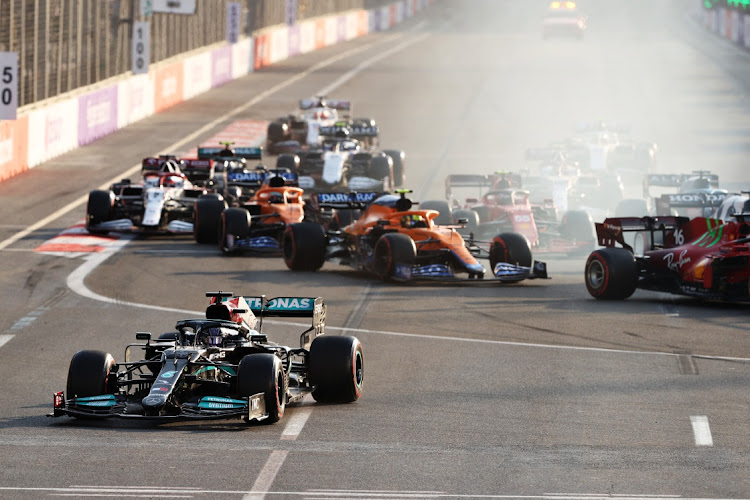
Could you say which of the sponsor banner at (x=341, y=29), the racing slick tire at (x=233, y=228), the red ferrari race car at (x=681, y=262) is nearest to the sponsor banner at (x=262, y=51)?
the sponsor banner at (x=341, y=29)

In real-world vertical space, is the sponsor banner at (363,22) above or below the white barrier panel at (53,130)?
above

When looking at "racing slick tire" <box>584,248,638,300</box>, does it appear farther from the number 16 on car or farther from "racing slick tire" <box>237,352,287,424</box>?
the number 16 on car

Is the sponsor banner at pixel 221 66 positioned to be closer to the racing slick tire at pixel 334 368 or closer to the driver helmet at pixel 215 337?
the racing slick tire at pixel 334 368

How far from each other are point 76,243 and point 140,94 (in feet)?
77.6

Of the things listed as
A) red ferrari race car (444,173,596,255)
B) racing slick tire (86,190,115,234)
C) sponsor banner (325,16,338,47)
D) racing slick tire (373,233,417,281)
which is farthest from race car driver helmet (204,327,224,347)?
sponsor banner (325,16,338,47)

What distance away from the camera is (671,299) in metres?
24.7

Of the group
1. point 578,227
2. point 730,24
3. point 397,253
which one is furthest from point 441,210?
point 730,24

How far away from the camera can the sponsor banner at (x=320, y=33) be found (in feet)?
280

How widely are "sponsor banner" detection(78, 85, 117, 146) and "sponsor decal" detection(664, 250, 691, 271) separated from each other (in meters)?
25.4

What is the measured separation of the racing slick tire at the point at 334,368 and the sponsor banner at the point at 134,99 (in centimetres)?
3588

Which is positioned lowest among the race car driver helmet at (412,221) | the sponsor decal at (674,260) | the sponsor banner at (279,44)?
the sponsor decal at (674,260)

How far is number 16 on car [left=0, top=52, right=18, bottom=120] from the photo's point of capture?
34.6 metres

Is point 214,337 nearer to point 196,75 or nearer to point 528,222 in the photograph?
point 528,222

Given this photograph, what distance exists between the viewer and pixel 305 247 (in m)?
26.4
